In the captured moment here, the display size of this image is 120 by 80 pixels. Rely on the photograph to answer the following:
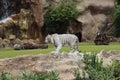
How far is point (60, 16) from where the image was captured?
82.4ft

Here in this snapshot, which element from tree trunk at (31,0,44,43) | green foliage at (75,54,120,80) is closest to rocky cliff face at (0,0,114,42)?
tree trunk at (31,0,44,43)

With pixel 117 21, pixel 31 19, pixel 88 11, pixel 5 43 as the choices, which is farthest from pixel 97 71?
pixel 88 11

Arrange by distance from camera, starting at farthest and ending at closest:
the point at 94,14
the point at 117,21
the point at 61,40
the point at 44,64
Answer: the point at 94,14, the point at 117,21, the point at 61,40, the point at 44,64

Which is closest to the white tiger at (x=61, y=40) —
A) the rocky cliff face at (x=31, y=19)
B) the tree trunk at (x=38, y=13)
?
the rocky cliff face at (x=31, y=19)

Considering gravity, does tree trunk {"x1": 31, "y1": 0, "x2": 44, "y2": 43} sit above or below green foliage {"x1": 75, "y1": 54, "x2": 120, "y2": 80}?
above

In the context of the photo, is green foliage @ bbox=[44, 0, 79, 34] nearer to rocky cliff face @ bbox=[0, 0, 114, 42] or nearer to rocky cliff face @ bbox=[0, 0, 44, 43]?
rocky cliff face @ bbox=[0, 0, 114, 42]

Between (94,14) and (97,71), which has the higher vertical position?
(94,14)

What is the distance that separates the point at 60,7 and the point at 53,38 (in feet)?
43.1

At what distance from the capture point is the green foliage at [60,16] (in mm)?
24922

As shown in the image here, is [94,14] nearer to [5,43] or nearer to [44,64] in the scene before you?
[5,43]

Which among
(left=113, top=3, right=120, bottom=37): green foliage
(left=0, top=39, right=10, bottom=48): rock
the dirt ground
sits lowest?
the dirt ground

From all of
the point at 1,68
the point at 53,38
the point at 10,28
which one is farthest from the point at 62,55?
the point at 10,28

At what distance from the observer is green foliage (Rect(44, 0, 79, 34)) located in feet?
81.8

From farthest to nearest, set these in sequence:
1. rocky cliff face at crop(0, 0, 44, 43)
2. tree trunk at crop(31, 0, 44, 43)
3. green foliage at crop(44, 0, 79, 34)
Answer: green foliage at crop(44, 0, 79, 34) < tree trunk at crop(31, 0, 44, 43) < rocky cliff face at crop(0, 0, 44, 43)
